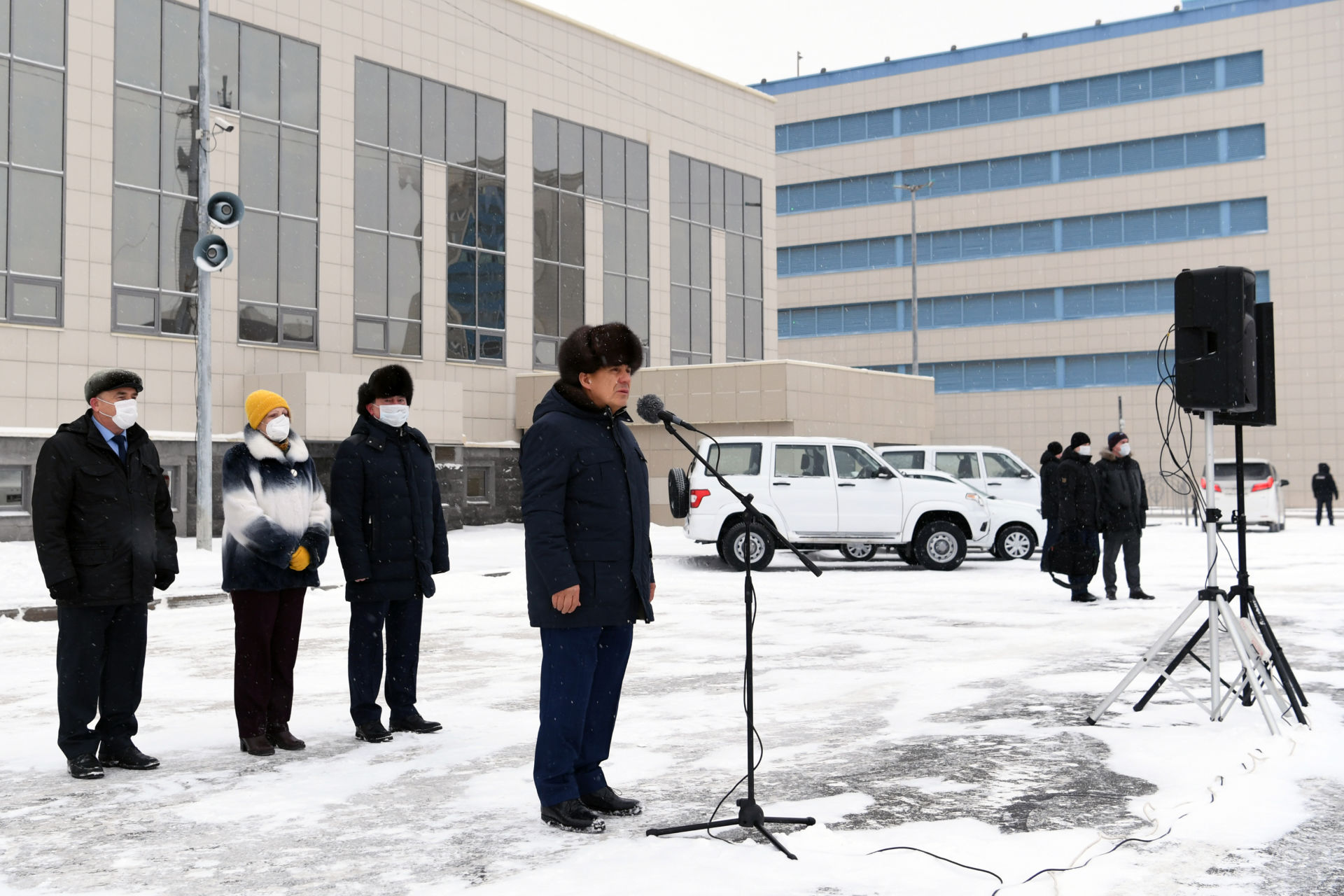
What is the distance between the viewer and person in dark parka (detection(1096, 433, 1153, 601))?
47.7 ft

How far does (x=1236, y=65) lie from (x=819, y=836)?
55448 millimetres

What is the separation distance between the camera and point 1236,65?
172 feet

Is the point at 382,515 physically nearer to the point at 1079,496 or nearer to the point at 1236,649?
the point at 1236,649

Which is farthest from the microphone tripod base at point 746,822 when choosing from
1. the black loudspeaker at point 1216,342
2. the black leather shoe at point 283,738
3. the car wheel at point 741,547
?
the car wheel at point 741,547

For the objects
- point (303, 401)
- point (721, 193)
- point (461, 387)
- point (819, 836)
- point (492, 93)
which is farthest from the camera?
point (721, 193)

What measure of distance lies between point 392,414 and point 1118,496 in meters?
9.96

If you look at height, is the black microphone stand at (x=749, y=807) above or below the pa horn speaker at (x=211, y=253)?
below

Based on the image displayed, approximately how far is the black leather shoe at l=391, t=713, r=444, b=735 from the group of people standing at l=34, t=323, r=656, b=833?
0.01 m

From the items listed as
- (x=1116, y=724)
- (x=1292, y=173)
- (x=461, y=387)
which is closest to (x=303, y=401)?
(x=461, y=387)

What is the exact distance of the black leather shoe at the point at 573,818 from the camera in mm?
5156

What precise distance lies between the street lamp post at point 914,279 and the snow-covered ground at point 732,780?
35.2 metres

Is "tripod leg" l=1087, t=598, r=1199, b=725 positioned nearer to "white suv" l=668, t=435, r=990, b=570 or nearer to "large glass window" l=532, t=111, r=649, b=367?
"white suv" l=668, t=435, r=990, b=570

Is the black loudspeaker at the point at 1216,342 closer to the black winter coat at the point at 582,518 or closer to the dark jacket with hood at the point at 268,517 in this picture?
the black winter coat at the point at 582,518

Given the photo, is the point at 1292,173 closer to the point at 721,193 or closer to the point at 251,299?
the point at 721,193
